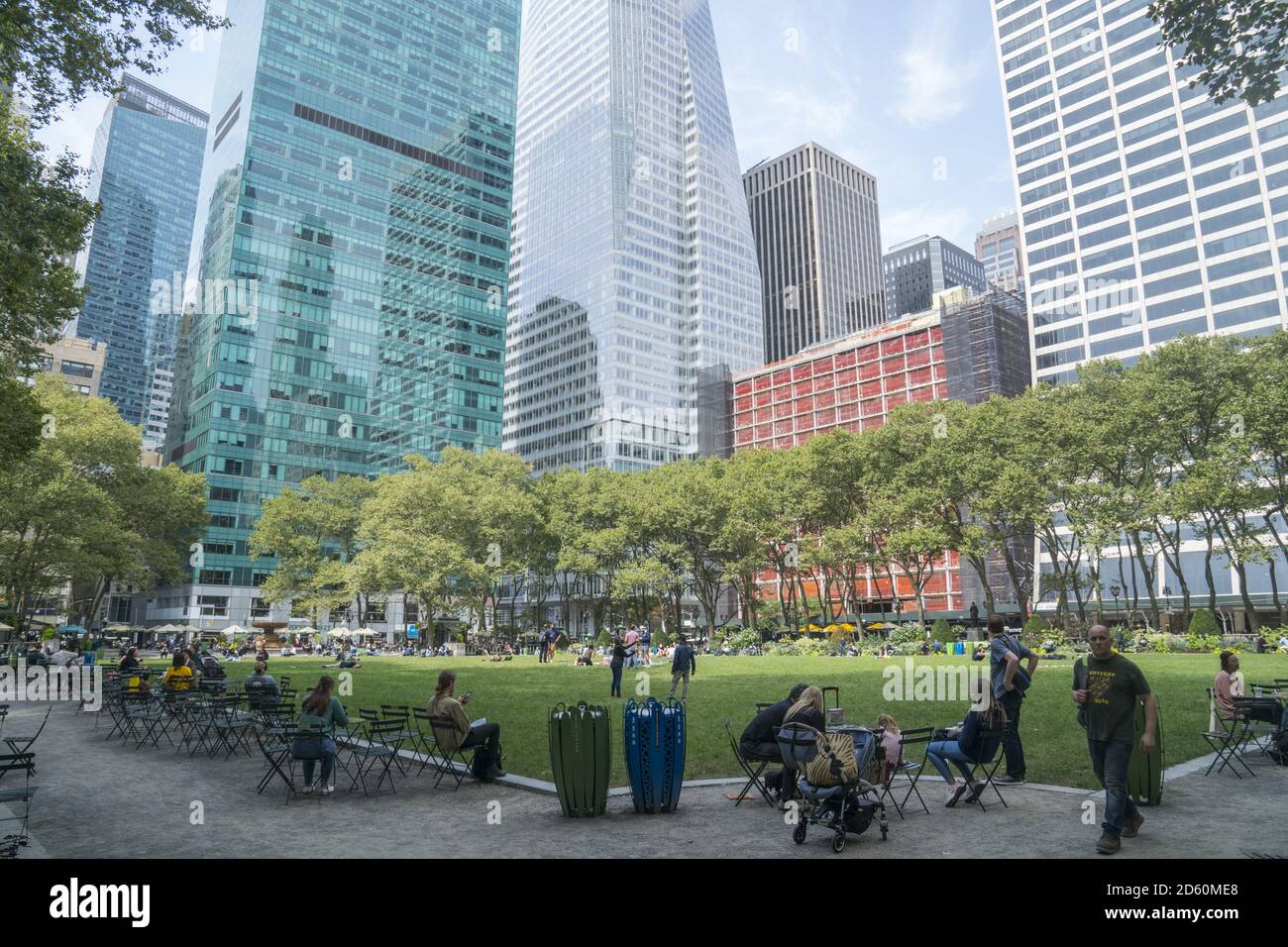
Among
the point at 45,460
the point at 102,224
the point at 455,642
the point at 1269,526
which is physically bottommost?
the point at 455,642

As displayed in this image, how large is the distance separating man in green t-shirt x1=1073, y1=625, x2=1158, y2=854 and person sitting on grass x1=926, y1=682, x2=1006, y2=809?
1238 millimetres

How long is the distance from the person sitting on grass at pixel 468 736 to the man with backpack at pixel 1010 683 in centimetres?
646

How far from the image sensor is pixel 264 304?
95312 mm

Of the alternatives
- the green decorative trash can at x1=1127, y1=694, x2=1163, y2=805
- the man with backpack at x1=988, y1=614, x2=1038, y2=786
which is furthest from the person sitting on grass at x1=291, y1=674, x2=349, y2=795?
the green decorative trash can at x1=1127, y1=694, x2=1163, y2=805

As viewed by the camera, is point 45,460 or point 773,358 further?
point 773,358

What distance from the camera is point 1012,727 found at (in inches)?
373

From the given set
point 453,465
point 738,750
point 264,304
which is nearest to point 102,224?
point 264,304

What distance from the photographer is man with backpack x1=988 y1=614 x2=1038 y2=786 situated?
360 inches

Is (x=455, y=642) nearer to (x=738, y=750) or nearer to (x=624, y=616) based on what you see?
(x=624, y=616)

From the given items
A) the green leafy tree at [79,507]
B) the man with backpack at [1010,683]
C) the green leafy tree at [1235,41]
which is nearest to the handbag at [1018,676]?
the man with backpack at [1010,683]

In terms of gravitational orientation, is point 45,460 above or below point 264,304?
below

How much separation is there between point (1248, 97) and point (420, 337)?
108135mm

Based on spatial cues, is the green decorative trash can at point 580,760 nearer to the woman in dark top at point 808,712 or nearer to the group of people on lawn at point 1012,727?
the group of people on lawn at point 1012,727

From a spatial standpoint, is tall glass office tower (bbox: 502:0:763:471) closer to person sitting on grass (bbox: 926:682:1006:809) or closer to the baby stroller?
person sitting on grass (bbox: 926:682:1006:809)
